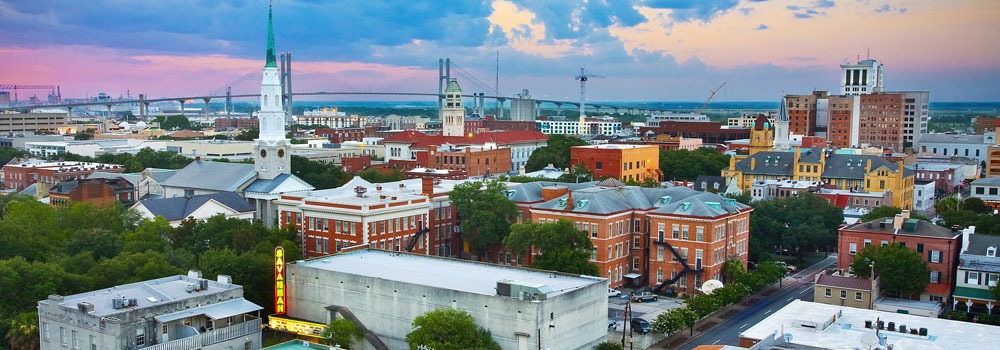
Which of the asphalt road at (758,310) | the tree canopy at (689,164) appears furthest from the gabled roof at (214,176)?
the tree canopy at (689,164)

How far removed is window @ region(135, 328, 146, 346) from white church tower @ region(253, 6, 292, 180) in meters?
50.7

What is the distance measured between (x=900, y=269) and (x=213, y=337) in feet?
160

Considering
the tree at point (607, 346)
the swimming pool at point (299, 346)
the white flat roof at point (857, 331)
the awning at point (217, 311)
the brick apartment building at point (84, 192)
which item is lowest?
the tree at point (607, 346)

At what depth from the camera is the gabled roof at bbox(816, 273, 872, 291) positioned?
64.4 metres

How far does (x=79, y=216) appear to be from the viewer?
259 ft

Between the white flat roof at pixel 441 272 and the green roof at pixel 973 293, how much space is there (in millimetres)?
29081

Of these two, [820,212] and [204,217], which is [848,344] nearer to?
[820,212]

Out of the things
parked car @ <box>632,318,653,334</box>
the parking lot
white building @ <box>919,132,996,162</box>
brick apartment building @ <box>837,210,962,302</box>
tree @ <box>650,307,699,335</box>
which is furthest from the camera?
white building @ <box>919,132,996,162</box>

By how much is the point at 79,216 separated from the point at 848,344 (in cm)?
6440

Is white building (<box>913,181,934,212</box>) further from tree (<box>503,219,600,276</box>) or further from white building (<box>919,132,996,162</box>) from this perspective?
tree (<box>503,219,600,276</box>)

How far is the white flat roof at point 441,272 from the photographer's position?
182 feet

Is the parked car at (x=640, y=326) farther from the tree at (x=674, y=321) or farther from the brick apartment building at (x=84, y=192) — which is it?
the brick apartment building at (x=84, y=192)

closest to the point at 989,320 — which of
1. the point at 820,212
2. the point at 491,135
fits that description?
the point at 820,212

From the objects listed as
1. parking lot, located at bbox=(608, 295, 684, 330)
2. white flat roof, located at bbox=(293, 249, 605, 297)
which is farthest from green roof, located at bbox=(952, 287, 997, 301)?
white flat roof, located at bbox=(293, 249, 605, 297)
